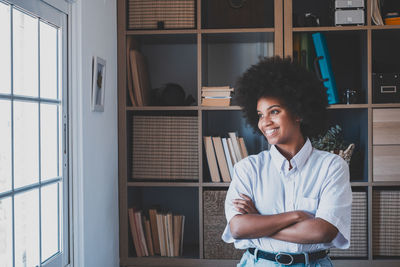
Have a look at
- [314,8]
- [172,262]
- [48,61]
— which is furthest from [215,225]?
[314,8]

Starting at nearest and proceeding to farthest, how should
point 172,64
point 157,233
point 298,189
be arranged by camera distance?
point 298,189, point 157,233, point 172,64

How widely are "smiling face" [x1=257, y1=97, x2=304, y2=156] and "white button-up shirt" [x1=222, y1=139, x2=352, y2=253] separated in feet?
0.15

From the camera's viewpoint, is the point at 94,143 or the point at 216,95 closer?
the point at 94,143

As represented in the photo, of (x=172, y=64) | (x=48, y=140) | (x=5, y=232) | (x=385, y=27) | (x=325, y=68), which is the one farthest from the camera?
(x=172, y=64)

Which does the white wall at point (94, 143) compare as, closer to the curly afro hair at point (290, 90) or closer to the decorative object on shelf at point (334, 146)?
the curly afro hair at point (290, 90)

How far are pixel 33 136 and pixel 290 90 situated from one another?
1122mm

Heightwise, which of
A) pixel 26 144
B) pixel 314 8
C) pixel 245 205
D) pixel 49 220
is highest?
pixel 314 8

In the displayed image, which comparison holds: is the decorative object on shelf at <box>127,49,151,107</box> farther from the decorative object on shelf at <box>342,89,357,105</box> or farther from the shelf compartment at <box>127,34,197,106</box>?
the decorative object on shelf at <box>342,89,357,105</box>

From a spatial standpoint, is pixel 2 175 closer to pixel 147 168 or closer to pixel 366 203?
pixel 147 168

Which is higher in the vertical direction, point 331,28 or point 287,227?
point 331,28

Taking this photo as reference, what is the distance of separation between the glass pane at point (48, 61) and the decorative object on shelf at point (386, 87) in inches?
80.4

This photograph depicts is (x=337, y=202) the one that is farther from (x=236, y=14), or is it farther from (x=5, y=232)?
(x=236, y=14)

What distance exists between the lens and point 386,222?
288 centimetres

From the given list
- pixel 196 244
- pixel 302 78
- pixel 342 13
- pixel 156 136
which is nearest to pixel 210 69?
pixel 156 136
